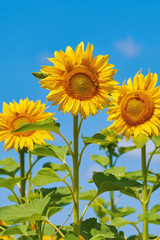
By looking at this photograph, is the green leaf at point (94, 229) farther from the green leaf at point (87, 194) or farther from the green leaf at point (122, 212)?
the green leaf at point (122, 212)

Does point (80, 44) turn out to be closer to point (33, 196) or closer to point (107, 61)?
point (107, 61)

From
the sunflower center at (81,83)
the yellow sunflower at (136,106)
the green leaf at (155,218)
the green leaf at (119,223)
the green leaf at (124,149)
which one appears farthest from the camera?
the green leaf at (124,149)

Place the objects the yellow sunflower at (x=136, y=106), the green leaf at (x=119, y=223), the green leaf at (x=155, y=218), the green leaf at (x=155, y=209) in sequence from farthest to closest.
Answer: the green leaf at (x=155, y=218) < the green leaf at (x=155, y=209) < the yellow sunflower at (x=136, y=106) < the green leaf at (x=119, y=223)

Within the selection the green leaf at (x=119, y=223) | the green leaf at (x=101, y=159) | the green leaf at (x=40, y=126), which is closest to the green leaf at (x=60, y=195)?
the green leaf at (x=119, y=223)

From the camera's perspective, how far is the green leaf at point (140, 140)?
2.69m

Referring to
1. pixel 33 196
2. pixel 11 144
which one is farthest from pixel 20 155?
pixel 33 196

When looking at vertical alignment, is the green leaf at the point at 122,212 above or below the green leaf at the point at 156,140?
below

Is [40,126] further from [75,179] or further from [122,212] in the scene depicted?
[122,212]

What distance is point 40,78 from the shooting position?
7.31 feet

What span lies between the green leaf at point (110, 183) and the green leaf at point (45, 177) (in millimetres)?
236

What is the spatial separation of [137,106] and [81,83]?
0.75m

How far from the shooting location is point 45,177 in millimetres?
2203

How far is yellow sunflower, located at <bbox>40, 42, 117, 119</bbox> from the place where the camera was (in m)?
2.20

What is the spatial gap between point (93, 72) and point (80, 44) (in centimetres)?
18
